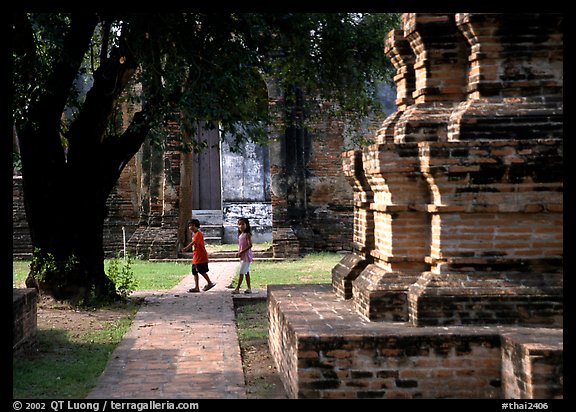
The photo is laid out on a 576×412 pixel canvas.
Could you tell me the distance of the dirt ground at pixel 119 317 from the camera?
673 centimetres

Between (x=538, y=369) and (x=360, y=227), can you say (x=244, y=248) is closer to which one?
(x=360, y=227)

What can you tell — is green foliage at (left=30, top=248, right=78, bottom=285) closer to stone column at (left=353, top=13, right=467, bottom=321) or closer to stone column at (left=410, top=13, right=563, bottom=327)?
stone column at (left=353, top=13, right=467, bottom=321)

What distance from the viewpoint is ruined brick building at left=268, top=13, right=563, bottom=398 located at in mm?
5508

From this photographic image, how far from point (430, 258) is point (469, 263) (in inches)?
13.1

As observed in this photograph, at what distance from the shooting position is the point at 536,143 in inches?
236

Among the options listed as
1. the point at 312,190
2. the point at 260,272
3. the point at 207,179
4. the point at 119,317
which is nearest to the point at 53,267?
the point at 119,317

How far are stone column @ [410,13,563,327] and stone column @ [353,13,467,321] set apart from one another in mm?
172

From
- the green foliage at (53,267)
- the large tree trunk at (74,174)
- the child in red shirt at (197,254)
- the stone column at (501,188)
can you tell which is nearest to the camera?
the stone column at (501,188)

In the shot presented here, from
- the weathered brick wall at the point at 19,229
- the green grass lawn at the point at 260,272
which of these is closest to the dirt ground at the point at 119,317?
the green grass lawn at the point at 260,272

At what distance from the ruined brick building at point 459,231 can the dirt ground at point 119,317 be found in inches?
12.2

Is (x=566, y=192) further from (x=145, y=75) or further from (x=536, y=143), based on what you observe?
(x=145, y=75)

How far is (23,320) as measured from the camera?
819cm

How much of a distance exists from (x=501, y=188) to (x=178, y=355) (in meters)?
3.52

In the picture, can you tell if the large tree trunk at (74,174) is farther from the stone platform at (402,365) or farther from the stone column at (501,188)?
the stone platform at (402,365)
